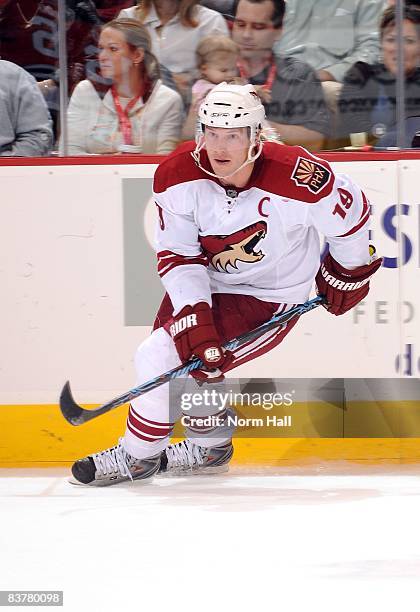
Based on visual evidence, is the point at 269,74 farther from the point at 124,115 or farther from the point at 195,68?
the point at 124,115

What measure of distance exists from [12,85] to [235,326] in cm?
98

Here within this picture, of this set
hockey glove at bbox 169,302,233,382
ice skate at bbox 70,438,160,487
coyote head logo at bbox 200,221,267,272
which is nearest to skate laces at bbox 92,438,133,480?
ice skate at bbox 70,438,160,487

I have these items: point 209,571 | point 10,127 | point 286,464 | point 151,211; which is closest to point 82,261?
point 151,211

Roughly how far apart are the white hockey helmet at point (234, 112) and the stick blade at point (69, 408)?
0.80 metres

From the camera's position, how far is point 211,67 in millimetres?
3369

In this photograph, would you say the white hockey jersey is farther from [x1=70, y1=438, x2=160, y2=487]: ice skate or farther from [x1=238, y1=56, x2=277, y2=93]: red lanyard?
[x1=70, y1=438, x2=160, y2=487]: ice skate

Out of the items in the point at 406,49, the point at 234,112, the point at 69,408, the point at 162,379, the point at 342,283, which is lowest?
the point at 69,408

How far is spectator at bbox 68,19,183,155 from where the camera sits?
3.38 meters

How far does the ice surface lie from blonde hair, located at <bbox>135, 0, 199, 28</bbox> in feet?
4.25

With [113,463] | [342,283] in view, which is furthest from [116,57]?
[113,463]

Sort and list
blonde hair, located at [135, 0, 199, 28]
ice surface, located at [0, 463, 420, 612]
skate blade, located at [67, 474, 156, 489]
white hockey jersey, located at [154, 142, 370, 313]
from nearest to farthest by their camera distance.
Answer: ice surface, located at [0, 463, 420, 612], white hockey jersey, located at [154, 142, 370, 313], skate blade, located at [67, 474, 156, 489], blonde hair, located at [135, 0, 199, 28]

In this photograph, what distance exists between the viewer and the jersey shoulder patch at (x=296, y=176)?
305 cm

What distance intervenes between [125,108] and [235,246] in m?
0.59

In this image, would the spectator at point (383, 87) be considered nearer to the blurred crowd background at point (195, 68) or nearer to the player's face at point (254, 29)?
the blurred crowd background at point (195, 68)
